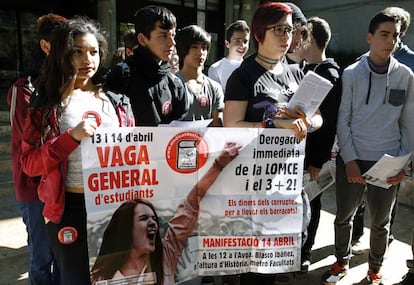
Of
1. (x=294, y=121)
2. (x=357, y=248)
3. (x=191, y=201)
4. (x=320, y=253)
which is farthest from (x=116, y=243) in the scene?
(x=357, y=248)

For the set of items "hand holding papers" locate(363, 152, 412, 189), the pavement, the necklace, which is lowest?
the pavement

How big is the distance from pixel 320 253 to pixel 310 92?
1.96 m

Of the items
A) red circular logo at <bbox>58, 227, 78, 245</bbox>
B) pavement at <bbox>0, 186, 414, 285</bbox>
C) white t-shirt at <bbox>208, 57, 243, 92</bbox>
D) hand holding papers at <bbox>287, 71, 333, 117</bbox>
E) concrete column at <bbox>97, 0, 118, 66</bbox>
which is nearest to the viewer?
red circular logo at <bbox>58, 227, 78, 245</bbox>

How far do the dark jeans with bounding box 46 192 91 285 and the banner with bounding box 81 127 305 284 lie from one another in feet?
0.17

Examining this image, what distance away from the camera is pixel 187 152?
69.1 inches

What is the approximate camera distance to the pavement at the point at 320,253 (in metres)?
2.71

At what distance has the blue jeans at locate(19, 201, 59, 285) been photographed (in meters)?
2.02

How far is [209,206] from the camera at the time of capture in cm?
182

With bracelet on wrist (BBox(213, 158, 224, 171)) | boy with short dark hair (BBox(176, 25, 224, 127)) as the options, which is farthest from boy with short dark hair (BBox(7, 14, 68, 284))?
bracelet on wrist (BBox(213, 158, 224, 171))

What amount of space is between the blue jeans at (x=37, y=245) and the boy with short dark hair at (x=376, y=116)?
2042 mm

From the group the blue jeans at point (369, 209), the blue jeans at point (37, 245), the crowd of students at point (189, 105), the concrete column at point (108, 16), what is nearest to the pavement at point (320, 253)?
the crowd of students at point (189, 105)

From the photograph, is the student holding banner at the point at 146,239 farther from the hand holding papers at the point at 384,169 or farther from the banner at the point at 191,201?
the hand holding papers at the point at 384,169

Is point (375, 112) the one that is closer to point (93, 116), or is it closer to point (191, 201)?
point (191, 201)

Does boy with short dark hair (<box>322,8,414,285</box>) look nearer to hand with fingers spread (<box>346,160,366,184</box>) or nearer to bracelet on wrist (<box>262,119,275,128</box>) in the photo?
hand with fingers spread (<box>346,160,366,184</box>)
